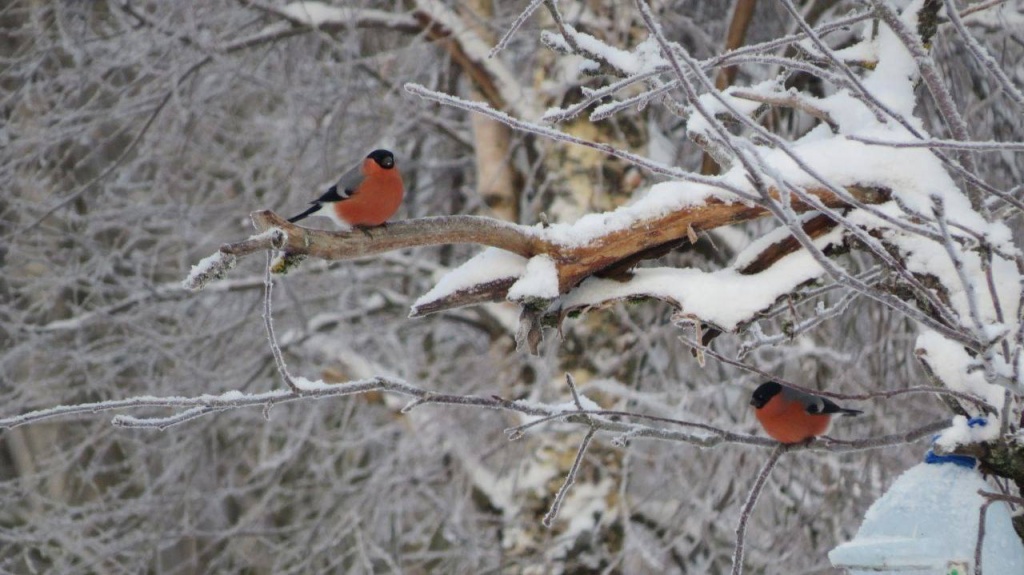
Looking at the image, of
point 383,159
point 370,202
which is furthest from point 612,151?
point 383,159

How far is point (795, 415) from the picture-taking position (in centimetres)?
321

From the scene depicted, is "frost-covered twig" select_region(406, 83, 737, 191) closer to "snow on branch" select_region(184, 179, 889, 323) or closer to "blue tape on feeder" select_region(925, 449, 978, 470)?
"snow on branch" select_region(184, 179, 889, 323)

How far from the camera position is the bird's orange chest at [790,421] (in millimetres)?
3178

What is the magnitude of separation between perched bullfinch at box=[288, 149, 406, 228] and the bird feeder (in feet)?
5.10

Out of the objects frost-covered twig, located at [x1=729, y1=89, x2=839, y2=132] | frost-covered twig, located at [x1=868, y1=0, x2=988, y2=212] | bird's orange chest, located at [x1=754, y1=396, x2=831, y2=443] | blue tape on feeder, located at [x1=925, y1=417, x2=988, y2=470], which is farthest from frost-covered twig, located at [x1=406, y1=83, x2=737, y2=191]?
bird's orange chest, located at [x1=754, y1=396, x2=831, y2=443]

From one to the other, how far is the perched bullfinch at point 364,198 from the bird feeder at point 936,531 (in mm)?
1554

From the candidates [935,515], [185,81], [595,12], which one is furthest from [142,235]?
[935,515]

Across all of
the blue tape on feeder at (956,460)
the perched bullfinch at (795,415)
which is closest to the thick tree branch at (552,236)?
the blue tape on feeder at (956,460)

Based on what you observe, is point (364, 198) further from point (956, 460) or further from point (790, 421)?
point (956, 460)

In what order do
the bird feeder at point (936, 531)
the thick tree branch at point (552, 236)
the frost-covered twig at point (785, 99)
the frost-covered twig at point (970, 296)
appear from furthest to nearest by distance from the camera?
the frost-covered twig at point (785, 99), the thick tree branch at point (552, 236), the bird feeder at point (936, 531), the frost-covered twig at point (970, 296)

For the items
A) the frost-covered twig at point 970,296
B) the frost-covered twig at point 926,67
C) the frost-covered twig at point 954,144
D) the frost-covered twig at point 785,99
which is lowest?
the frost-covered twig at point 970,296

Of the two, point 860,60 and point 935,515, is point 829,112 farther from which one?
point 935,515

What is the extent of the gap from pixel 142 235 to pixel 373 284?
1387 millimetres

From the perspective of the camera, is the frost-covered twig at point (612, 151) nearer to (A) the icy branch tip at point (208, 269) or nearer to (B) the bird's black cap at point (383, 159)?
(A) the icy branch tip at point (208, 269)
